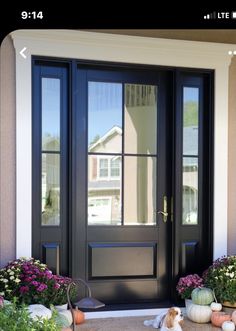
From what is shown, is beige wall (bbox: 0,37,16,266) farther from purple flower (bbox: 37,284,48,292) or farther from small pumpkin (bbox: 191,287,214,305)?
small pumpkin (bbox: 191,287,214,305)

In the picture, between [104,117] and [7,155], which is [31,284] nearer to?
[7,155]

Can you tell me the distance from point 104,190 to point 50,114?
0.69 metres

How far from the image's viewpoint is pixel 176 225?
10.0ft

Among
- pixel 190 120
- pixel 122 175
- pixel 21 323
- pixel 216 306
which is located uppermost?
pixel 190 120

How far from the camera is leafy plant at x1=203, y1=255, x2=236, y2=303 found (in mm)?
2721

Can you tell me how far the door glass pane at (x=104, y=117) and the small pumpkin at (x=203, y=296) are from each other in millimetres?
1163

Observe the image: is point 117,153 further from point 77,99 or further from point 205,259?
point 205,259

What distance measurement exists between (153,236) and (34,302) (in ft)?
3.43

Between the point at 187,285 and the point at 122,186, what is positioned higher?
the point at 122,186

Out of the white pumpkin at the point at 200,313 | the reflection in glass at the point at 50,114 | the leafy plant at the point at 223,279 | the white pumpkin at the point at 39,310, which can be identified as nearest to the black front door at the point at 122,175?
the reflection in glass at the point at 50,114

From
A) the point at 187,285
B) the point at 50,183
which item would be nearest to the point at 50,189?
the point at 50,183

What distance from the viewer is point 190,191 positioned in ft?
10.4

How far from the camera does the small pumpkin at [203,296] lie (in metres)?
2.72
